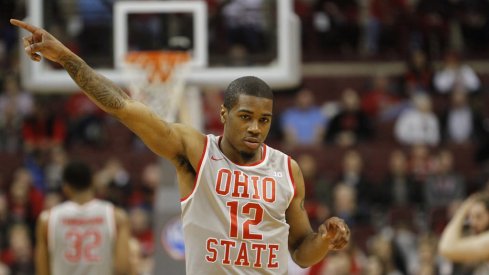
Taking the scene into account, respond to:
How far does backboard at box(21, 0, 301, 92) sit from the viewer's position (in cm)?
1035

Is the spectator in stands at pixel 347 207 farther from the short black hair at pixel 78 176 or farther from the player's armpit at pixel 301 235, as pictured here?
the player's armpit at pixel 301 235

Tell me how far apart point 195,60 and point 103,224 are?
9.74 feet

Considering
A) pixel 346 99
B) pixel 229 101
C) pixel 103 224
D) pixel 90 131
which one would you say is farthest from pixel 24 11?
pixel 229 101

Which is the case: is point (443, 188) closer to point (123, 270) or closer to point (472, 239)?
point (123, 270)

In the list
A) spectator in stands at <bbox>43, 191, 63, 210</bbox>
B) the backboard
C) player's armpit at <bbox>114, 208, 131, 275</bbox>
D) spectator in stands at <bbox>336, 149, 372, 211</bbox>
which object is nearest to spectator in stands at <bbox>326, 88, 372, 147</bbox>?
spectator in stands at <bbox>336, 149, 372, 211</bbox>

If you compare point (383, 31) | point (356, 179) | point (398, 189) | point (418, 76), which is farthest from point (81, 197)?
point (383, 31)

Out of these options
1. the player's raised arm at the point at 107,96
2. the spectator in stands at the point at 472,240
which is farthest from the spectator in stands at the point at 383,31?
the player's raised arm at the point at 107,96

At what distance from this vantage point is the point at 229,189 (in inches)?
195

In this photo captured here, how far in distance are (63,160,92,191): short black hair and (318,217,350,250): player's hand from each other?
10.9 feet

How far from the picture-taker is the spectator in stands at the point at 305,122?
49.0 feet

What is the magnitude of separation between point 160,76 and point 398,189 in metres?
4.97

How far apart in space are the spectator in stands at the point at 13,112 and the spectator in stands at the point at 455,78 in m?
6.67

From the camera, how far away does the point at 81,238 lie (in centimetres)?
805

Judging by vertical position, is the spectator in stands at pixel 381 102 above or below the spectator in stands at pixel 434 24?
below
